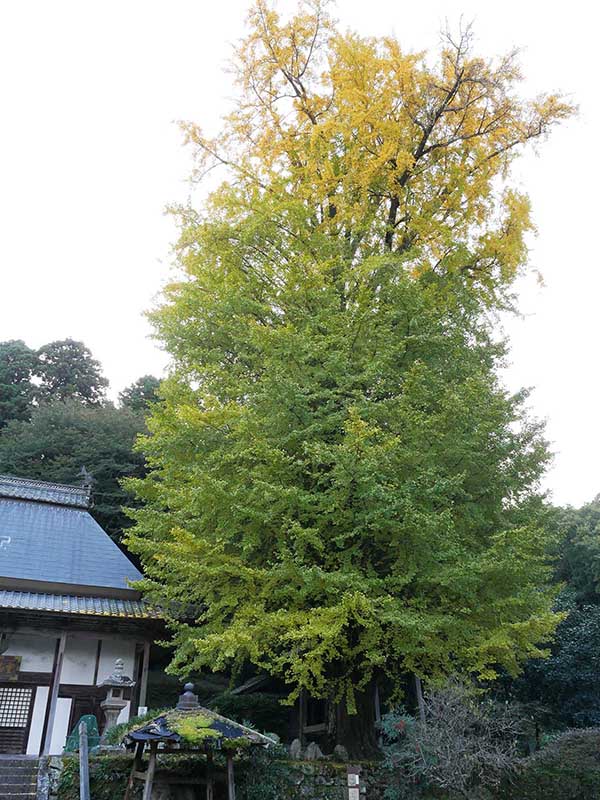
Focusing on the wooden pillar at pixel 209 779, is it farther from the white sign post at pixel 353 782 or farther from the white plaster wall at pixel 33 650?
the white plaster wall at pixel 33 650

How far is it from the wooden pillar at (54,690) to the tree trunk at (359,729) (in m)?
6.23

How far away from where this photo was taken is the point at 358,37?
14359 mm

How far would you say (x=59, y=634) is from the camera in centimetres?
1405

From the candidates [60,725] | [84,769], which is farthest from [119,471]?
[84,769]

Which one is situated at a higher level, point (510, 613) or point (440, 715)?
point (510, 613)

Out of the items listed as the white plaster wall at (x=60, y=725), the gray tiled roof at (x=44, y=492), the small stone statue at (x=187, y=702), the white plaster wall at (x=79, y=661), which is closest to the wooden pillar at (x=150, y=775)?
the small stone statue at (x=187, y=702)

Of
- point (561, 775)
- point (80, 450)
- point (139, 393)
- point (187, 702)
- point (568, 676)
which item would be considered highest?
point (139, 393)

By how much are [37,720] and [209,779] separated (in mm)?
6347

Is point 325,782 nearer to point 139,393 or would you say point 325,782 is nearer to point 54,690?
point 54,690

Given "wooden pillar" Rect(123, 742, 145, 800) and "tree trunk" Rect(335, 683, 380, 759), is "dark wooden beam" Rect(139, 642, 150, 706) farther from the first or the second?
"wooden pillar" Rect(123, 742, 145, 800)

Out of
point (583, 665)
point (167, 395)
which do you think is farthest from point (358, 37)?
point (583, 665)

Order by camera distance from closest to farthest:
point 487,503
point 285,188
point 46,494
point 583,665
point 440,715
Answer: point 440,715, point 487,503, point 285,188, point 583,665, point 46,494

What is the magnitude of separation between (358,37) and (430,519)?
439 inches

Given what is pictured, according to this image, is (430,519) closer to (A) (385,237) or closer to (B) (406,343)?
(B) (406,343)
